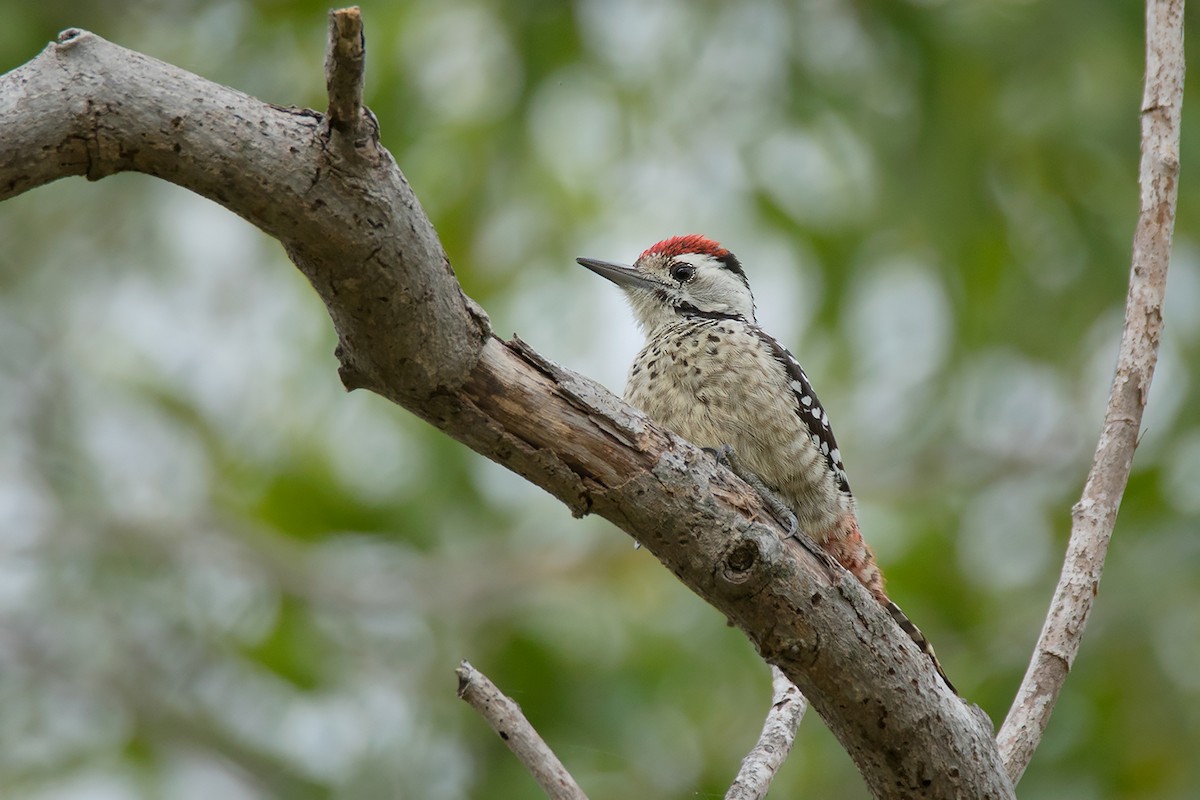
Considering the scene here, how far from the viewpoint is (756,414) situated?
422cm

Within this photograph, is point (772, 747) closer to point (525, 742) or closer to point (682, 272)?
point (525, 742)

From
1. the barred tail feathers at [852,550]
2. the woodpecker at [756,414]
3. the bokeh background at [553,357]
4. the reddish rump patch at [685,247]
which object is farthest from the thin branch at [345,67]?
the bokeh background at [553,357]

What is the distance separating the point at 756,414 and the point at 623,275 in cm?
122

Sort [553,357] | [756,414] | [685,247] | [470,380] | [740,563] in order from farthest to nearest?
[553,357], [685,247], [756,414], [740,563], [470,380]

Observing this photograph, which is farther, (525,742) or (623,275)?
(623,275)

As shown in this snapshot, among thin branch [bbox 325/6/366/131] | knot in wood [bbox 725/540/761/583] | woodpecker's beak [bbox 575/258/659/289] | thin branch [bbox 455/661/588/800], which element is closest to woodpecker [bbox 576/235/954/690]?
woodpecker's beak [bbox 575/258/659/289]

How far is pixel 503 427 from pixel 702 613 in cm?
462

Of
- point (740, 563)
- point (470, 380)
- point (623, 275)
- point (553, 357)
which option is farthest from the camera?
point (553, 357)

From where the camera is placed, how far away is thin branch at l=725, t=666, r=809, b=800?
341 centimetres

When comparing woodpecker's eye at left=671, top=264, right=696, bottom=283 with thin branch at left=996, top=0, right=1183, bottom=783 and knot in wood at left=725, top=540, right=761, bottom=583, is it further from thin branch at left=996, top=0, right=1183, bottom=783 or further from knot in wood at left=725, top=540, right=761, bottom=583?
knot in wood at left=725, top=540, right=761, bottom=583

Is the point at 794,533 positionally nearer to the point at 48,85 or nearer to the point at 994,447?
the point at 48,85

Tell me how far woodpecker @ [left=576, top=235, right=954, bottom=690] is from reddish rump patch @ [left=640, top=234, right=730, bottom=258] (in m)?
0.62

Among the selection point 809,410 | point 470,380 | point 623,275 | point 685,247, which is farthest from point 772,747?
point 685,247

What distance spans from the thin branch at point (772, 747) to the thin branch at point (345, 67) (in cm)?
177
